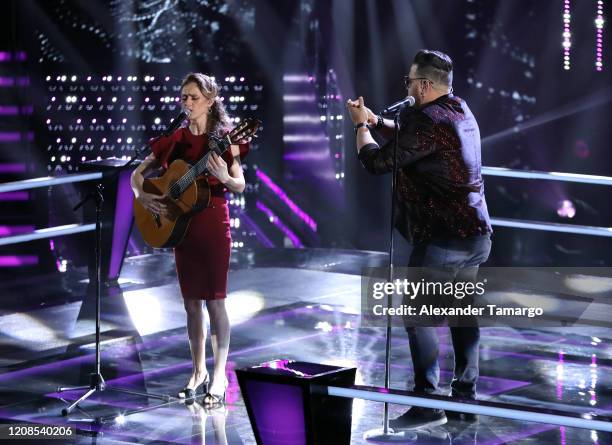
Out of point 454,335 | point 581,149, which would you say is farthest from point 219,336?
point 581,149

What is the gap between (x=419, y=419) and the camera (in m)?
5.55

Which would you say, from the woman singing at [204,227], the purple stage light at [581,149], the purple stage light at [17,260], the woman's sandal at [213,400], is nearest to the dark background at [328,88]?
the purple stage light at [581,149]

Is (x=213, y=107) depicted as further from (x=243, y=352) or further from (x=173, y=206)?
(x=243, y=352)

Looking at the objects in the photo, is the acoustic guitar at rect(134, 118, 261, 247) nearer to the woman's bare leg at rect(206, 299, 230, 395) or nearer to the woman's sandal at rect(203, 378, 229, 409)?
the woman's bare leg at rect(206, 299, 230, 395)

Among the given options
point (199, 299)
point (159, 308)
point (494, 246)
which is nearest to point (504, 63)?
point (494, 246)

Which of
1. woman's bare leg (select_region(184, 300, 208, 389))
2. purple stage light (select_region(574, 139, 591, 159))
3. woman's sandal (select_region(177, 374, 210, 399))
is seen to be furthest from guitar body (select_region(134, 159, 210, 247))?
purple stage light (select_region(574, 139, 591, 159))

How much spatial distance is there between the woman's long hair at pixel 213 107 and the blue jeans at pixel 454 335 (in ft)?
3.92

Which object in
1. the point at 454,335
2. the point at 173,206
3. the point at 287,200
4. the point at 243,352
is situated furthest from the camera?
the point at 287,200

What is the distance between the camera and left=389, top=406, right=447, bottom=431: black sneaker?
5.52 m

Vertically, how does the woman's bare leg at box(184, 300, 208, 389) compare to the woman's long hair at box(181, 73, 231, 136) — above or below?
below

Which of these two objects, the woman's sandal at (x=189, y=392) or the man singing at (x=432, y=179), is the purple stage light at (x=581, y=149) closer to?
the man singing at (x=432, y=179)

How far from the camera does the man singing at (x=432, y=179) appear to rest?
5402 millimetres

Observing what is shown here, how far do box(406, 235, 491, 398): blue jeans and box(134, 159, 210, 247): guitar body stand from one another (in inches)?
44.4

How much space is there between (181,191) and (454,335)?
1.53 metres
